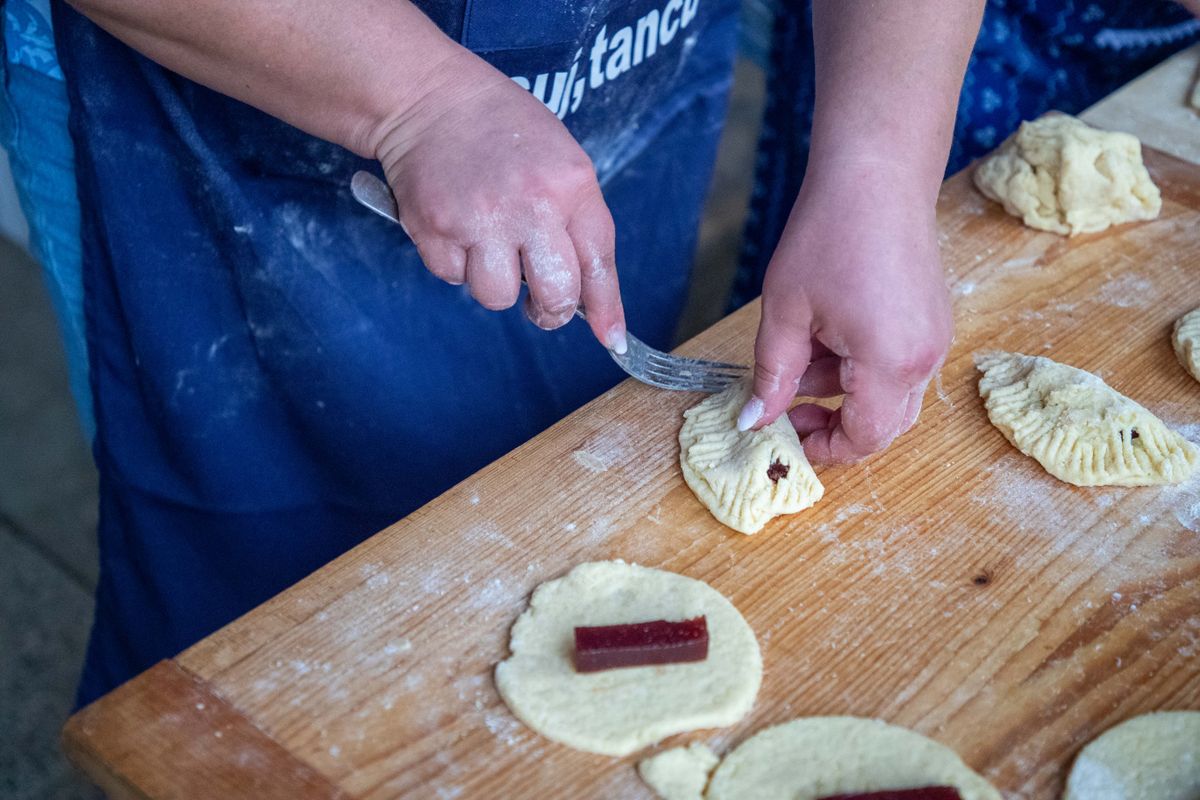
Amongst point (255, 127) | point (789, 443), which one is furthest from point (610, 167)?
point (789, 443)

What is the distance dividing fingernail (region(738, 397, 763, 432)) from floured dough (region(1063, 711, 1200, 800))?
612mm

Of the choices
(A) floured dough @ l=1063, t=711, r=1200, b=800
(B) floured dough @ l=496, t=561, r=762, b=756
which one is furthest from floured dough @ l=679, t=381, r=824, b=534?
(A) floured dough @ l=1063, t=711, r=1200, b=800

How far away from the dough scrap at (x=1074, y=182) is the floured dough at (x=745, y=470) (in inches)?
32.3

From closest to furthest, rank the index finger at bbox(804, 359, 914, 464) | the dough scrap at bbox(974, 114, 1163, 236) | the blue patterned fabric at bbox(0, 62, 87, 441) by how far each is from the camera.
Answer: the index finger at bbox(804, 359, 914, 464), the blue patterned fabric at bbox(0, 62, 87, 441), the dough scrap at bbox(974, 114, 1163, 236)

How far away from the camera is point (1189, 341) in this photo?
72.3 inches

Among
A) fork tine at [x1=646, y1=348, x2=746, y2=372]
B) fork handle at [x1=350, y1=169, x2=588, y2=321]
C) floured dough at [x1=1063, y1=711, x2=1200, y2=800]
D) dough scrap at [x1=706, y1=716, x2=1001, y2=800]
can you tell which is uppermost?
fork handle at [x1=350, y1=169, x2=588, y2=321]

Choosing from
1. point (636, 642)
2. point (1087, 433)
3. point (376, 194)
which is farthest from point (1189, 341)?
point (376, 194)

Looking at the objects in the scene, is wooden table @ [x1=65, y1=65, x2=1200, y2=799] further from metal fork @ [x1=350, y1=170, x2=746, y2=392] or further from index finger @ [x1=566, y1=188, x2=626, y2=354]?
index finger @ [x1=566, y1=188, x2=626, y2=354]

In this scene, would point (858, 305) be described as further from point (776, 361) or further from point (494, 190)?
point (494, 190)

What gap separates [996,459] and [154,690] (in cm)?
127

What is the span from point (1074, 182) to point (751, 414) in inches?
36.8

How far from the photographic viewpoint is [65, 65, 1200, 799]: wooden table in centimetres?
128

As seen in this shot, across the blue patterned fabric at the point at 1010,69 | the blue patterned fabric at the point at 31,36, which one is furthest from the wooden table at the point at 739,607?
the blue patterned fabric at the point at 31,36

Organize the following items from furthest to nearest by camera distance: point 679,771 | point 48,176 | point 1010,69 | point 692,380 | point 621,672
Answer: point 1010,69 → point 48,176 → point 692,380 → point 621,672 → point 679,771
